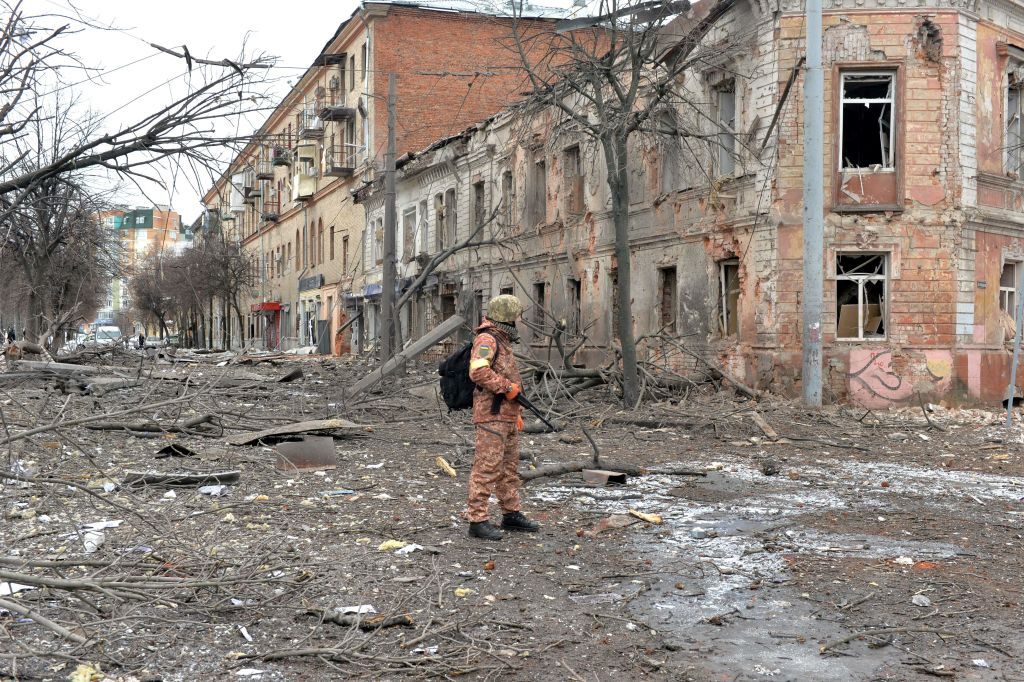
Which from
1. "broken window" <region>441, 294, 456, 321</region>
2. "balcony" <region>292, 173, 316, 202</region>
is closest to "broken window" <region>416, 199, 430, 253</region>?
"broken window" <region>441, 294, 456, 321</region>

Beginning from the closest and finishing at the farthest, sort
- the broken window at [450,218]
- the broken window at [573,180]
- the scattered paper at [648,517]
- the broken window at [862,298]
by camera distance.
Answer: the scattered paper at [648,517] → the broken window at [862,298] → the broken window at [573,180] → the broken window at [450,218]

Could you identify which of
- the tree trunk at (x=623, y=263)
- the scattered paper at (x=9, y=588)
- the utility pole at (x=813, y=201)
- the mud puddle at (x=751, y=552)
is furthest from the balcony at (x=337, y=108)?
the scattered paper at (x=9, y=588)

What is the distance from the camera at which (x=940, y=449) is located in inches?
466

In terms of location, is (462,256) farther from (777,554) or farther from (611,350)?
(777,554)

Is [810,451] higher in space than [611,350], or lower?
lower

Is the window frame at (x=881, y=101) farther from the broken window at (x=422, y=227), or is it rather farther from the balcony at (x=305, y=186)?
the balcony at (x=305, y=186)

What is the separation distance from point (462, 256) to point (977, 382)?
1689 cm

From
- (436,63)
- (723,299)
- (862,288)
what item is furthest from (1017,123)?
(436,63)

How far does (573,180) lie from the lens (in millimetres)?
23109

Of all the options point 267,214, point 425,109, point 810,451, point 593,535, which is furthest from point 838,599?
point 267,214

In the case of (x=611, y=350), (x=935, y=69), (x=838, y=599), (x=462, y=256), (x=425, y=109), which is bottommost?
(x=838, y=599)

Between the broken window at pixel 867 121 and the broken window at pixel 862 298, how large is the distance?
5.18 feet

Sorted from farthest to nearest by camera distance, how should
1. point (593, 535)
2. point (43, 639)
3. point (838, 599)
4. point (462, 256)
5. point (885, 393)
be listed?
point (462, 256) → point (885, 393) → point (593, 535) → point (838, 599) → point (43, 639)

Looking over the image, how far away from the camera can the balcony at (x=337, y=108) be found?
125 ft
